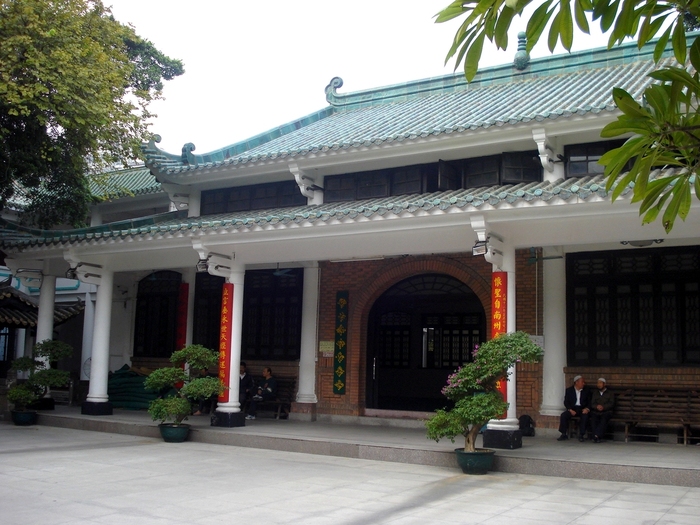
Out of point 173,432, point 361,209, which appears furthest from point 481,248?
point 173,432

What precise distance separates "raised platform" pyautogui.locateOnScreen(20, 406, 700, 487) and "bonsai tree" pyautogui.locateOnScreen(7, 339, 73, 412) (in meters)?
0.52

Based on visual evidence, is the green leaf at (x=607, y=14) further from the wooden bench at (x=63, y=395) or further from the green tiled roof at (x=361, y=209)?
the wooden bench at (x=63, y=395)

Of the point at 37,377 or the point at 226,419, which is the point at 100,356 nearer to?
the point at 37,377

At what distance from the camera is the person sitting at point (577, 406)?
11.0m

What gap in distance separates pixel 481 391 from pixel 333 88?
10771 mm

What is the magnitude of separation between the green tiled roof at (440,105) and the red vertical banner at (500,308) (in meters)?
2.35

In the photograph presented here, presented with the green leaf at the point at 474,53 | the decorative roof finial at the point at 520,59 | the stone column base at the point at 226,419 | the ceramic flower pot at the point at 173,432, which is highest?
the decorative roof finial at the point at 520,59

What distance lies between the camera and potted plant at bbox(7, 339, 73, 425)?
13617mm

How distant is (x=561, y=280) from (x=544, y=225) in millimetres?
2276

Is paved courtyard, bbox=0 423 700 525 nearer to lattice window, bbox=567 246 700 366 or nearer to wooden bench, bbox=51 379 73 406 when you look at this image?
lattice window, bbox=567 246 700 366

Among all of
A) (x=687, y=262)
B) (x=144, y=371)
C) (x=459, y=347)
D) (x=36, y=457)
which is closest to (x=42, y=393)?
(x=144, y=371)

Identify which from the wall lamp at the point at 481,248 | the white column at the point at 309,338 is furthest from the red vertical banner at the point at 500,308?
the white column at the point at 309,338

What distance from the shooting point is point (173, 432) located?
11773 millimetres

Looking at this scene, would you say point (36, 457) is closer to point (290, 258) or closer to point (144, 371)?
point (290, 258)
